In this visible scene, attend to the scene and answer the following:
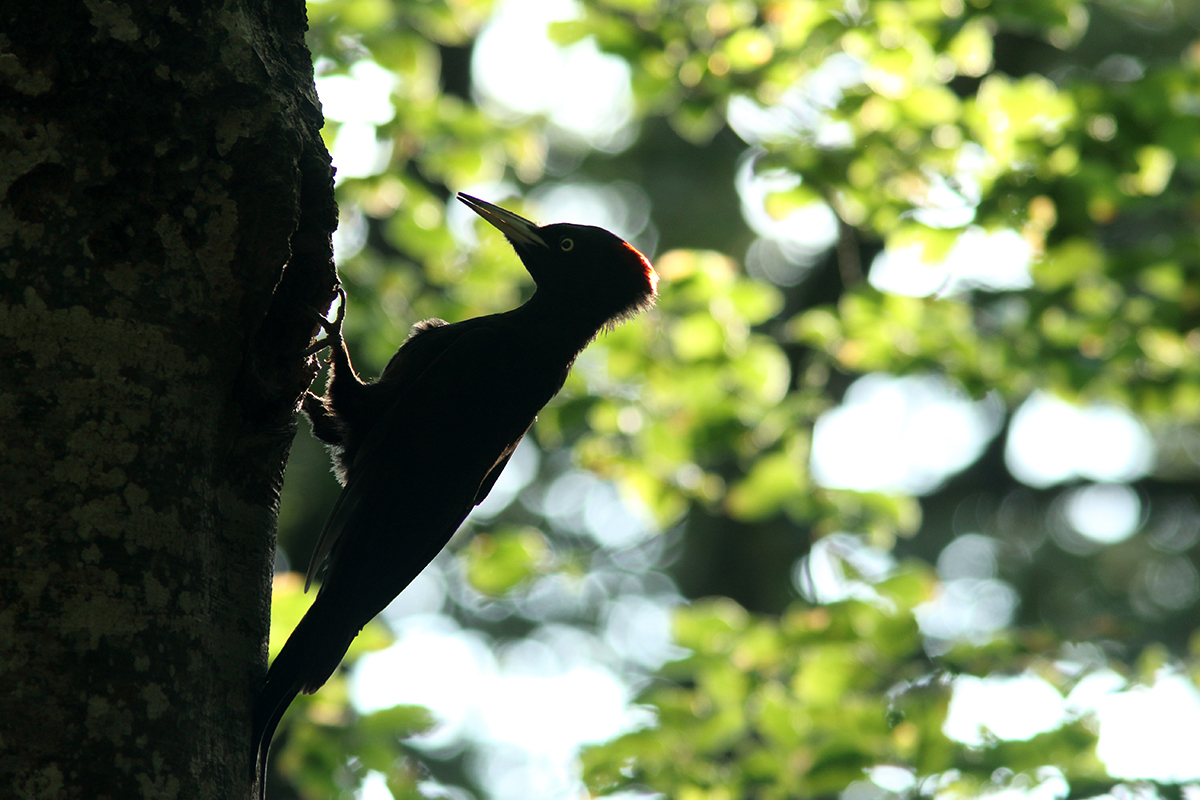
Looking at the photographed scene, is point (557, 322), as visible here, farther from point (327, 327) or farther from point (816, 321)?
point (816, 321)

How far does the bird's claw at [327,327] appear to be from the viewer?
1765mm

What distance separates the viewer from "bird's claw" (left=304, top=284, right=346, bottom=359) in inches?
69.5

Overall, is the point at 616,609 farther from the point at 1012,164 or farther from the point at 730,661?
the point at 1012,164

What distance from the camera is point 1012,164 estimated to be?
3.54m

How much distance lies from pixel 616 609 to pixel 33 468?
34.4 ft

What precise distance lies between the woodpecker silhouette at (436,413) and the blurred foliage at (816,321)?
0.66 m

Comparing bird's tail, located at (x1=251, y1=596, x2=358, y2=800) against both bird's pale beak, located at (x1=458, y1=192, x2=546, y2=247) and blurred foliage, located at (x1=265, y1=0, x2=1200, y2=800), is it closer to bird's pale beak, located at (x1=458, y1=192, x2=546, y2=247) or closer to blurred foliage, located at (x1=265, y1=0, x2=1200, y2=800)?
blurred foliage, located at (x1=265, y1=0, x2=1200, y2=800)

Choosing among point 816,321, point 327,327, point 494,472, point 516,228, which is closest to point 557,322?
point 516,228

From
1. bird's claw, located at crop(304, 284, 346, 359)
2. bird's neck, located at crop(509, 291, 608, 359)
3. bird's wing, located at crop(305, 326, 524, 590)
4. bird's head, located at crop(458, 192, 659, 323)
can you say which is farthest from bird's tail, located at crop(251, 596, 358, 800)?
bird's head, located at crop(458, 192, 659, 323)

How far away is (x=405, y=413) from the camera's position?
2.69 meters

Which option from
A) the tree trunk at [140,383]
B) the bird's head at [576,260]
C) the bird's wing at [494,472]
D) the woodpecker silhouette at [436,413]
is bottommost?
the bird's wing at [494,472]

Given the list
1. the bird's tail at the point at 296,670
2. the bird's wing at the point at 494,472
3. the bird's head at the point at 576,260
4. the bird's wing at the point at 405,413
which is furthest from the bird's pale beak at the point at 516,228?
the bird's tail at the point at 296,670

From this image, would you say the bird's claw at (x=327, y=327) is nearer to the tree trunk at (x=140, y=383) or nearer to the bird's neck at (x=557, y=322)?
the tree trunk at (x=140, y=383)

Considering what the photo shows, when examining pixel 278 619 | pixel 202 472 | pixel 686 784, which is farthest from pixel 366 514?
pixel 686 784
